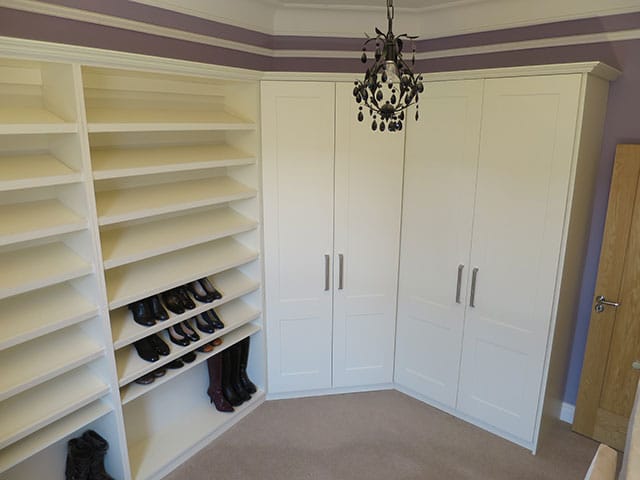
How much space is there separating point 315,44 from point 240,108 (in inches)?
29.9

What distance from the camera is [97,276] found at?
2051 millimetres

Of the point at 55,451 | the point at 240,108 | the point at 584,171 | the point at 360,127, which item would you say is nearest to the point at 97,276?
the point at 55,451

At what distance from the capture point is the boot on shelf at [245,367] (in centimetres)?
309

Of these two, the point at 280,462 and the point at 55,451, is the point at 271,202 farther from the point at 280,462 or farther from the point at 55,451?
the point at 55,451

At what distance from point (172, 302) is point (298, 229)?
90cm

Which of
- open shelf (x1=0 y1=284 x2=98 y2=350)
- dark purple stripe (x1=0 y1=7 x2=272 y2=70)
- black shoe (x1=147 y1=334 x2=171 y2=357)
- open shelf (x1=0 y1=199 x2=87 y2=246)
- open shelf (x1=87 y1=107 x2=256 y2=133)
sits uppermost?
dark purple stripe (x1=0 y1=7 x2=272 y2=70)

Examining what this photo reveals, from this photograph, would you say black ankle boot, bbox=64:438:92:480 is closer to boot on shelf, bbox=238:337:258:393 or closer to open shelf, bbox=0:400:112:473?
open shelf, bbox=0:400:112:473

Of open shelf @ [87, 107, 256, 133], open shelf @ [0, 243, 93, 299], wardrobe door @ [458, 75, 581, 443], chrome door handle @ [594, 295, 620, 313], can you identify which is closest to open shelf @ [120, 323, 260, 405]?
open shelf @ [0, 243, 93, 299]

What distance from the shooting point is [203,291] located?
2736 mm

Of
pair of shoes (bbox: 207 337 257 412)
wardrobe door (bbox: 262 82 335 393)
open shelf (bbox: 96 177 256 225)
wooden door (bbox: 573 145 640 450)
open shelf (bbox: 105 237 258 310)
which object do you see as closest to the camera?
open shelf (bbox: 96 177 256 225)

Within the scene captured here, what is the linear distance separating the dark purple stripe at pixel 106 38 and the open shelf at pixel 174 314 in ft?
4.42

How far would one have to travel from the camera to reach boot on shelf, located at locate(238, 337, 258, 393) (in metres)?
3.09

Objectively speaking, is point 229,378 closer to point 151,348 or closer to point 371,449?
point 151,348

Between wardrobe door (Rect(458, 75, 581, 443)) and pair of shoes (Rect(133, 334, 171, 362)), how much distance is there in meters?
1.83
